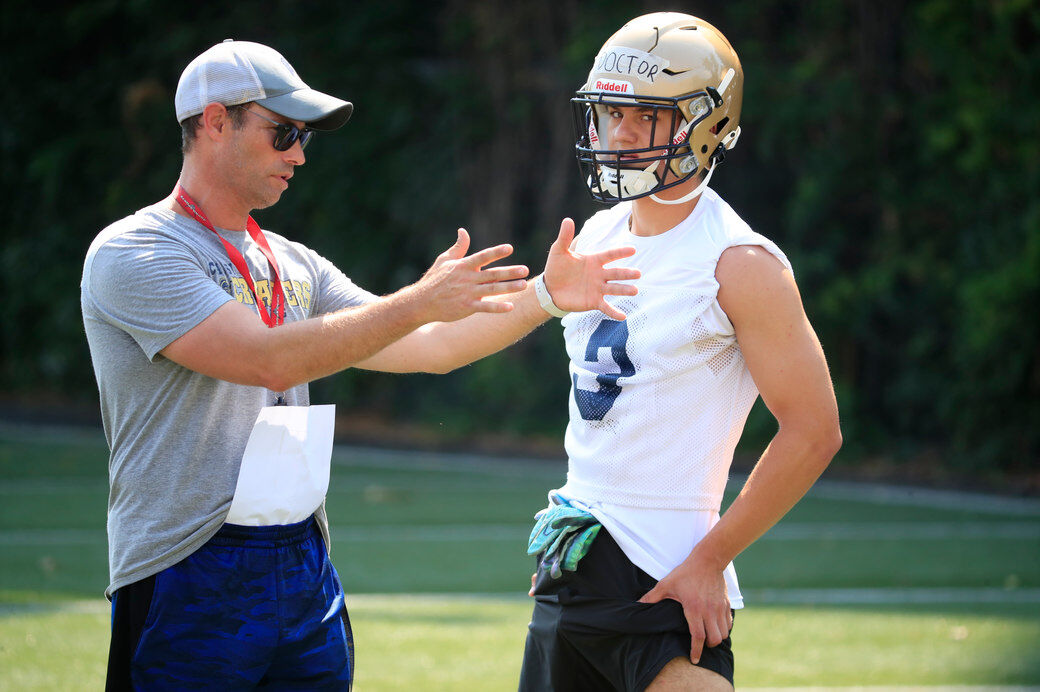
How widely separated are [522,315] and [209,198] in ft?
2.89

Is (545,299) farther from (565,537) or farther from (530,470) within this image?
(530,470)

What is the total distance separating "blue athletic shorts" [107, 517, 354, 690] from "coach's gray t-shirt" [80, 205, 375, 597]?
6 centimetres

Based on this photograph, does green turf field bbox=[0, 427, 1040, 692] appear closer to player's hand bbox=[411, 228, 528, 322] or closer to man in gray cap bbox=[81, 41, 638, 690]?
man in gray cap bbox=[81, 41, 638, 690]

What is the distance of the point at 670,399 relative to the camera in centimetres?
287

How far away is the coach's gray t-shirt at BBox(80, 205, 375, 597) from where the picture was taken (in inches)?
117

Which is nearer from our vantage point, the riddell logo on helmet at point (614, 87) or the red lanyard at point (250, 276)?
the riddell logo on helmet at point (614, 87)

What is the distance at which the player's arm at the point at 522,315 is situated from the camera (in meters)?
2.88

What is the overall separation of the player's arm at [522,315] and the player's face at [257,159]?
534 mm

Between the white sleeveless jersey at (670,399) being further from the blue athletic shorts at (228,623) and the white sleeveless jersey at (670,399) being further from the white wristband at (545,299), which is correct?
the blue athletic shorts at (228,623)

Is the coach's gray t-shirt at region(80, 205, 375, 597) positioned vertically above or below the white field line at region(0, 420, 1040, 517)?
above

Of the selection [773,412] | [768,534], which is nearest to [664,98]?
[773,412]

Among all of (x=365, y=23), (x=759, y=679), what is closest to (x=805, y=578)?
(x=759, y=679)

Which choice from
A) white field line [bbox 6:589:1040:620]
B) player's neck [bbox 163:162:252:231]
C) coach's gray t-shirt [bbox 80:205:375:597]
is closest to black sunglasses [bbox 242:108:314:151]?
player's neck [bbox 163:162:252:231]

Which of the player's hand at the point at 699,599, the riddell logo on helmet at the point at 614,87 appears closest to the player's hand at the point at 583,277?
the riddell logo on helmet at the point at 614,87
